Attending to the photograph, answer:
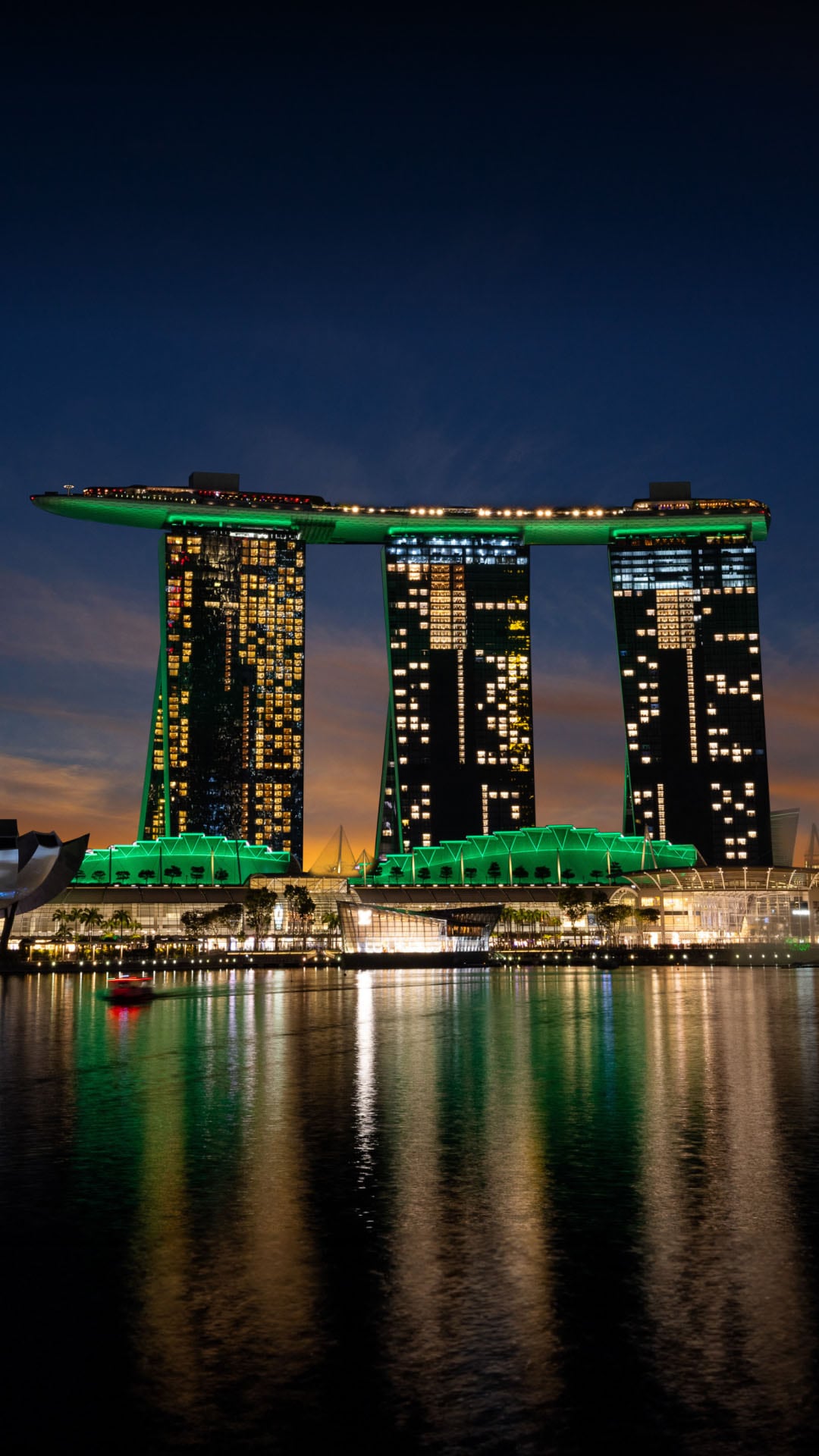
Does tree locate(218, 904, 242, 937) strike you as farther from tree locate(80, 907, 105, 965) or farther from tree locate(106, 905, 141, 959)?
tree locate(80, 907, 105, 965)

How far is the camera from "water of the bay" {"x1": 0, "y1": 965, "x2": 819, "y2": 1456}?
13.4 metres

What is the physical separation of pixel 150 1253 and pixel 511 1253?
232 inches

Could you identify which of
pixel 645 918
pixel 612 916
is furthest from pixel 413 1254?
pixel 612 916

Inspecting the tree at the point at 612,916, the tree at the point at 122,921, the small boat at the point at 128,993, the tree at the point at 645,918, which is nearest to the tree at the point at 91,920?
the tree at the point at 122,921

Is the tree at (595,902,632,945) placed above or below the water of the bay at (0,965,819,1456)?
above

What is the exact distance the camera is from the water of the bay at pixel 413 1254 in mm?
13391

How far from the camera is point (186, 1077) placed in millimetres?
43062

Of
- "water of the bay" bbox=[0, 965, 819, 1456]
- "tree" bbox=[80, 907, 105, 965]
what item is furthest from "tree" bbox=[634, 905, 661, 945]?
"water of the bay" bbox=[0, 965, 819, 1456]

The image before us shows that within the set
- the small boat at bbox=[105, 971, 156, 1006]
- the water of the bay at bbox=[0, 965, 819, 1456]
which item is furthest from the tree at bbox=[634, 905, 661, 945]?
the water of the bay at bbox=[0, 965, 819, 1456]

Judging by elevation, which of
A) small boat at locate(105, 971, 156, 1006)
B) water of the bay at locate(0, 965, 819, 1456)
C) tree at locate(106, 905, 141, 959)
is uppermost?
tree at locate(106, 905, 141, 959)

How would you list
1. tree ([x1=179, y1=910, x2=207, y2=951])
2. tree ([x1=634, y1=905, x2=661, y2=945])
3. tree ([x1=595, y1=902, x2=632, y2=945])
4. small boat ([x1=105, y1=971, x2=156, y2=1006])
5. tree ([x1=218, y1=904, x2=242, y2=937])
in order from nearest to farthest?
small boat ([x1=105, y1=971, x2=156, y2=1006]) → tree ([x1=634, y1=905, x2=661, y2=945]) → tree ([x1=595, y1=902, x2=632, y2=945]) → tree ([x1=179, y1=910, x2=207, y2=951]) → tree ([x1=218, y1=904, x2=242, y2=937])

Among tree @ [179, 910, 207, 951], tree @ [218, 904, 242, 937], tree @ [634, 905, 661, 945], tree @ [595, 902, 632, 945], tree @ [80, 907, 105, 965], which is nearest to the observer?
tree @ [634, 905, 661, 945]

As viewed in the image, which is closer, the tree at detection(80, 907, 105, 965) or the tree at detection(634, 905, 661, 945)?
the tree at detection(634, 905, 661, 945)

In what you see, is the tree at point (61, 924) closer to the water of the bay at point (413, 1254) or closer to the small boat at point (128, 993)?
the small boat at point (128, 993)
